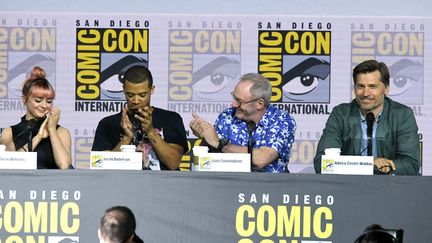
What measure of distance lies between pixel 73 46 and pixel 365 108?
2.67m

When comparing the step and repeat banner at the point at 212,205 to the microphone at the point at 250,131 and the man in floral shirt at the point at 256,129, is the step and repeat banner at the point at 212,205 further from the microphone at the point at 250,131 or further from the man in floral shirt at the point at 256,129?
the man in floral shirt at the point at 256,129

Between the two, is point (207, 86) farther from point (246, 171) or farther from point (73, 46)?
point (246, 171)

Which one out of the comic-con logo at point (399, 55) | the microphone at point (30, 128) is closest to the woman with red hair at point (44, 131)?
the microphone at point (30, 128)

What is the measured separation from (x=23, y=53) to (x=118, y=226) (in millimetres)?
3753

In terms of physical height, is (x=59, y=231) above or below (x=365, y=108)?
below

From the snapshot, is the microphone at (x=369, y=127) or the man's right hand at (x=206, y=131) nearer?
the microphone at (x=369, y=127)

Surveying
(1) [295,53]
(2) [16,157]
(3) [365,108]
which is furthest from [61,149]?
(1) [295,53]

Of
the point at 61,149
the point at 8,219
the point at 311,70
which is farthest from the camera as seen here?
the point at 311,70

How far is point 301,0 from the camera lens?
352 inches

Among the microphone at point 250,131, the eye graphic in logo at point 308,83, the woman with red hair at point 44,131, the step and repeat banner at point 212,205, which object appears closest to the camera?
the step and repeat banner at point 212,205

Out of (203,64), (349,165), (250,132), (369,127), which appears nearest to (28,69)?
(203,64)

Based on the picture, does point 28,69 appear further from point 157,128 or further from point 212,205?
point 212,205

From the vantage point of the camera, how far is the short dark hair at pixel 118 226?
5438 millimetres

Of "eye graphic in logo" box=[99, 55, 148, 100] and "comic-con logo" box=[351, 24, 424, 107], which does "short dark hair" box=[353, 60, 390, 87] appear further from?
"eye graphic in logo" box=[99, 55, 148, 100]
